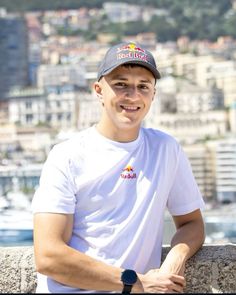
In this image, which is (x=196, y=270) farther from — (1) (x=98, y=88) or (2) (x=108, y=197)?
(1) (x=98, y=88)

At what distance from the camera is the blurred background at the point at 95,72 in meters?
49.8

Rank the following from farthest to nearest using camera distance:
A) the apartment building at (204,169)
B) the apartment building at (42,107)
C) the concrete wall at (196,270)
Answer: the apartment building at (42,107) < the apartment building at (204,169) < the concrete wall at (196,270)

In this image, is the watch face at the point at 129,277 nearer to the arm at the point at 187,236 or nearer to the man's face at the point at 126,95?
the arm at the point at 187,236

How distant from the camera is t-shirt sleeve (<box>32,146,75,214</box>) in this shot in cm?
151

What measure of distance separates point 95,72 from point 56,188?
7038 cm

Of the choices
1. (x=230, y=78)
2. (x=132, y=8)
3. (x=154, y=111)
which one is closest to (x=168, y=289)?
(x=154, y=111)

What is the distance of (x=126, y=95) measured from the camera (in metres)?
1.58

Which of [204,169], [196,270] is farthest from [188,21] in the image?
[196,270]

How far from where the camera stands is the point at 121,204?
155cm

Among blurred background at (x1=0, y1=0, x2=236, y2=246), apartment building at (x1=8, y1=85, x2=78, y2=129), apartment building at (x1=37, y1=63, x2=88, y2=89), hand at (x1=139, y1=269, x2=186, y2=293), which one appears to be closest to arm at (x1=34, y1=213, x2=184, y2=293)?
hand at (x1=139, y1=269, x2=186, y2=293)

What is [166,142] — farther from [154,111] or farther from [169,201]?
[154,111]

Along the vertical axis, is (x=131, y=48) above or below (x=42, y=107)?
above

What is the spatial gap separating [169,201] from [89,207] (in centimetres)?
18

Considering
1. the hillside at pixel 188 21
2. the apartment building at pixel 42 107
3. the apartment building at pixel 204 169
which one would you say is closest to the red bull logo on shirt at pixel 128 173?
the apartment building at pixel 204 169
